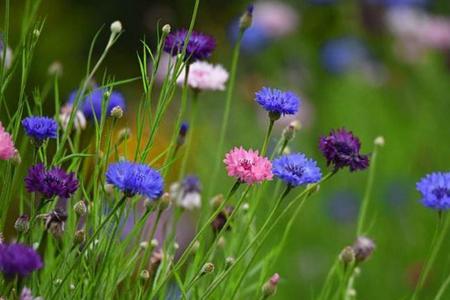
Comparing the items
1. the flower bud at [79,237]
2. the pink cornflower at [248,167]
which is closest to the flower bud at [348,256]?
A: the pink cornflower at [248,167]

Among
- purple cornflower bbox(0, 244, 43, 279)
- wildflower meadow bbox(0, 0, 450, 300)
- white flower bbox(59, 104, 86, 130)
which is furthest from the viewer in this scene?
white flower bbox(59, 104, 86, 130)

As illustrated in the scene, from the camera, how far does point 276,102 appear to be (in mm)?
1000

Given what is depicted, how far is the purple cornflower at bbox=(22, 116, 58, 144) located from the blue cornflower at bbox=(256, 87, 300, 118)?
21 cm

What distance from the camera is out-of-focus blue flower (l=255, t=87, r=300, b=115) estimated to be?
996 millimetres

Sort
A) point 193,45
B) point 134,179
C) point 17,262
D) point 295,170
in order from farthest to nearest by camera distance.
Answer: point 193,45 < point 295,170 < point 134,179 < point 17,262

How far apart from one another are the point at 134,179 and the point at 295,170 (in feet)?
0.60

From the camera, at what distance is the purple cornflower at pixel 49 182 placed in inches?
35.1

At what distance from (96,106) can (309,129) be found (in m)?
2.18

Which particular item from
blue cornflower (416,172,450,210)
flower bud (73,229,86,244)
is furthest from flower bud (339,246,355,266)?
flower bud (73,229,86,244)

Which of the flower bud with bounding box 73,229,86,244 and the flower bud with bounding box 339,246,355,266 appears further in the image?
the flower bud with bounding box 339,246,355,266

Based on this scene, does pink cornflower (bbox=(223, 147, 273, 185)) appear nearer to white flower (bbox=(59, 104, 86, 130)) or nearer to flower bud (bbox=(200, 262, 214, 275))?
flower bud (bbox=(200, 262, 214, 275))

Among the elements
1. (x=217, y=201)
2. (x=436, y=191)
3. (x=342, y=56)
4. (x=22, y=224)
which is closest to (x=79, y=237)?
(x=22, y=224)

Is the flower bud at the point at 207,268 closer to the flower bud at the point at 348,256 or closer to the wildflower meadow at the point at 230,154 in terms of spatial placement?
the wildflower meadow at the point at 230,154

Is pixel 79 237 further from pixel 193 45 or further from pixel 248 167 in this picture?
pixel 193 45
